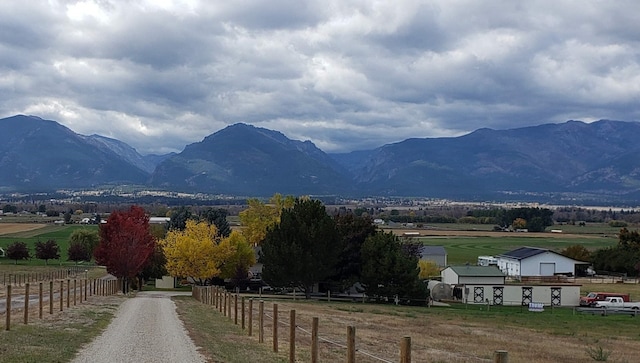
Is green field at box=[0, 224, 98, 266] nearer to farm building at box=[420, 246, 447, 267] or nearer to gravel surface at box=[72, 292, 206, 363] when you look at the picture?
farm building at box=[420, 246, 447, 267]

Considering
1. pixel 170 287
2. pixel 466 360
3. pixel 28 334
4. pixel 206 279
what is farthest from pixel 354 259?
pixel 28 334

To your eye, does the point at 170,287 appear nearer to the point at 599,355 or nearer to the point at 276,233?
the point at 276,233

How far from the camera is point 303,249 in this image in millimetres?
67750

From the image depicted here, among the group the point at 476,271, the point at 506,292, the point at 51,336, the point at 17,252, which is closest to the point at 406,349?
the point at 51,336

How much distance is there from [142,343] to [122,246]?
140ft

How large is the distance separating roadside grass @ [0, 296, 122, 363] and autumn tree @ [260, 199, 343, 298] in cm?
3623

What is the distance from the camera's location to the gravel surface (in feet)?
60.0

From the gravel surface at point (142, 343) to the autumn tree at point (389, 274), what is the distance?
1455 inches

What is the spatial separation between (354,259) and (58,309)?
1757 inches

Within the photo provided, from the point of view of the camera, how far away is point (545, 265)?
108 metres

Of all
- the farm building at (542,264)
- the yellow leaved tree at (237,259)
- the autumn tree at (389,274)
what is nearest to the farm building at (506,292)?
the autumn tree at (389,274)

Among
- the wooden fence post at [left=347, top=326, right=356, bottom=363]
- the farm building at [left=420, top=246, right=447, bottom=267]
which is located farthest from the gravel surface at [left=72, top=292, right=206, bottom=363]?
the farm building at [left=420, top=246, right=447, bottom=267]

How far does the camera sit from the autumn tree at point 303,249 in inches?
2645

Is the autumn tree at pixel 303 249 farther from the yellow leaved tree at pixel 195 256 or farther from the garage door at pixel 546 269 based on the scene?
the garage door at pixel 546 269
